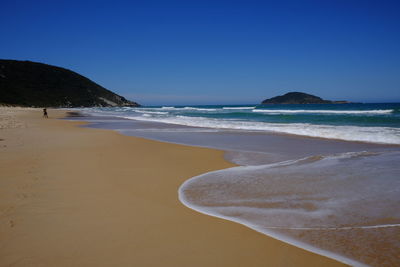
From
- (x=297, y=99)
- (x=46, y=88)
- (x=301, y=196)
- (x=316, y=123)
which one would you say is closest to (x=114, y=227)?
(x=301, y=196)

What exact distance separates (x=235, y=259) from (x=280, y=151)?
6.38 m

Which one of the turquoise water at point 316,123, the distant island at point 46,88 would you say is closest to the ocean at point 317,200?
the turquoise water at point 316,123

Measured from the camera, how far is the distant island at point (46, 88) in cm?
8800

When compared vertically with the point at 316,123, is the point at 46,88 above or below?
above

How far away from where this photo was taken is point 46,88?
334ft

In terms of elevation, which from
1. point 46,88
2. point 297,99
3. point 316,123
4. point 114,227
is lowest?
point 114,227

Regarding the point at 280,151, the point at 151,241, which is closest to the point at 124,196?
the point at 151,241

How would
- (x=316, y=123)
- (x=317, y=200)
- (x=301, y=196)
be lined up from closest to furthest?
(x=317, y=200)
(x=301, y=196)
(x=316, y=123)

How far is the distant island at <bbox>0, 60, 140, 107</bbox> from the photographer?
8800 cm

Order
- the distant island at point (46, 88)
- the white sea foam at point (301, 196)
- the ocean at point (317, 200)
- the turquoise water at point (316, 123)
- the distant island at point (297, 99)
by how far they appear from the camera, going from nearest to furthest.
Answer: the ocean at point (317, 200)
the white sea foam at point (301, 196)
the turquoise water at point (316, 123)
the distant island at point (46, 88)
the distant island at point (297, 99)

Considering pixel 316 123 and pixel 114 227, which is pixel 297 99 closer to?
pixel 316 123

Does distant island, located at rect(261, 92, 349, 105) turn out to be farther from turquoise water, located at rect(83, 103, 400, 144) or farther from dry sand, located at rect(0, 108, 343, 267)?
dry sand, located at rect(0, 108, 343, 267)

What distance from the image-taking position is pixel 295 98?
436 ft

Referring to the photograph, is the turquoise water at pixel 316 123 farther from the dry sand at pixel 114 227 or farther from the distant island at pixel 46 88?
the distant island at pixel 46 88
